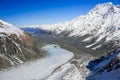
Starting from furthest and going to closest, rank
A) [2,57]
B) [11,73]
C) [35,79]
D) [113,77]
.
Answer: [2,57] → [11,73] → [35,79] → [113,77]

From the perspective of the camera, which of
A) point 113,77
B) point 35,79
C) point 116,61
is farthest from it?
point 35,79

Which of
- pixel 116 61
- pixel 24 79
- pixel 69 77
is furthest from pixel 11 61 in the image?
pixel 116 61

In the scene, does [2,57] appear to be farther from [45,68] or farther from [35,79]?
[35,79]

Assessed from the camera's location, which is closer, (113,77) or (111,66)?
(113,77)

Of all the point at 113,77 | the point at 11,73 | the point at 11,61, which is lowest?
the point at 113,77

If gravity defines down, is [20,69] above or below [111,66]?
above

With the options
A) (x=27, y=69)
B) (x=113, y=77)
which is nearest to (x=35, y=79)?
(x=27, y=69)

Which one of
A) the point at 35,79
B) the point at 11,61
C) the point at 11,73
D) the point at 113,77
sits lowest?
the point at 113,77

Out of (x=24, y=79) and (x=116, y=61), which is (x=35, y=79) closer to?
(x=24, y=79)

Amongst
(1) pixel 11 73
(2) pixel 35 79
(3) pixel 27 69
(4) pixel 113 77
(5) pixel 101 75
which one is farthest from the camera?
(3) pixel 27 69
